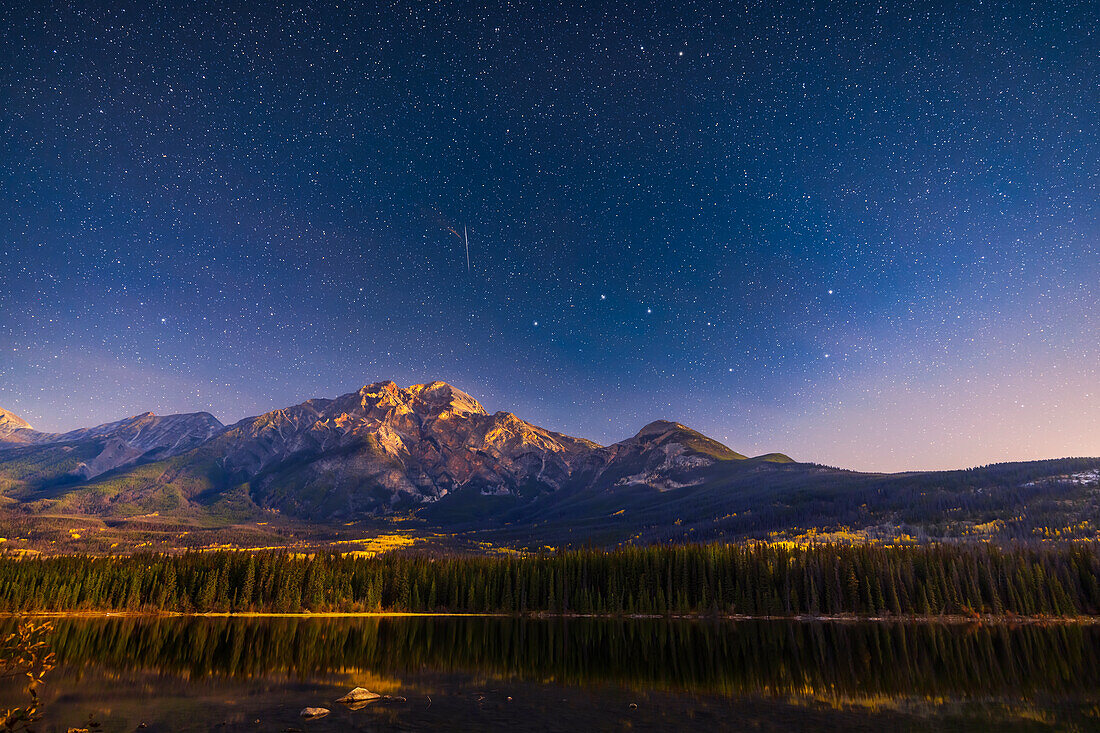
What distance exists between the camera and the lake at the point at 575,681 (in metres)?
44.1

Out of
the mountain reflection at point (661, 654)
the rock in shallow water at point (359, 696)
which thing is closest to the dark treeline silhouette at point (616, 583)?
→ the mountain reflection at point (661, 654)

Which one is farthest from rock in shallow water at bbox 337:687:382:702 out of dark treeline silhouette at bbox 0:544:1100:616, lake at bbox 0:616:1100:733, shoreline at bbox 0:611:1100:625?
dark treeline silhouette at bbox 0:544:1100:616

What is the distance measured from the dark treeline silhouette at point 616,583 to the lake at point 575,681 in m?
49.2

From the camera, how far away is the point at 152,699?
51688mm

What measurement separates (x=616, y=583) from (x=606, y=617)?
14677 millimetres

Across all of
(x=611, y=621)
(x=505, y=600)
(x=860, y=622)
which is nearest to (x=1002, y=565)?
(x=860, y=622)

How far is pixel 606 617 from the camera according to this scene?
16750 centimetres

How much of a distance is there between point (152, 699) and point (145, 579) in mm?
161969

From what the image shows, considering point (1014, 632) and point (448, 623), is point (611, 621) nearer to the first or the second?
point (448, 623)

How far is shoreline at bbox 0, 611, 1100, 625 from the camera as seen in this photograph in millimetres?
147875

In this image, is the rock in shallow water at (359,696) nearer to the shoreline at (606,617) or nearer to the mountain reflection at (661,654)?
the mountain reflection at (661,654)

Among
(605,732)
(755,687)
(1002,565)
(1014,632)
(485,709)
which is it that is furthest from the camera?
(1002,565)

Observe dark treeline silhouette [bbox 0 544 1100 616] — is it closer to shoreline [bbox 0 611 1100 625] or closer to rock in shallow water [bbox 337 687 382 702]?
shoreline [bbox 0 611 1100 625]

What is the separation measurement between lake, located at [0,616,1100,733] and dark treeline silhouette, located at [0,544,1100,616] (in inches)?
1935
